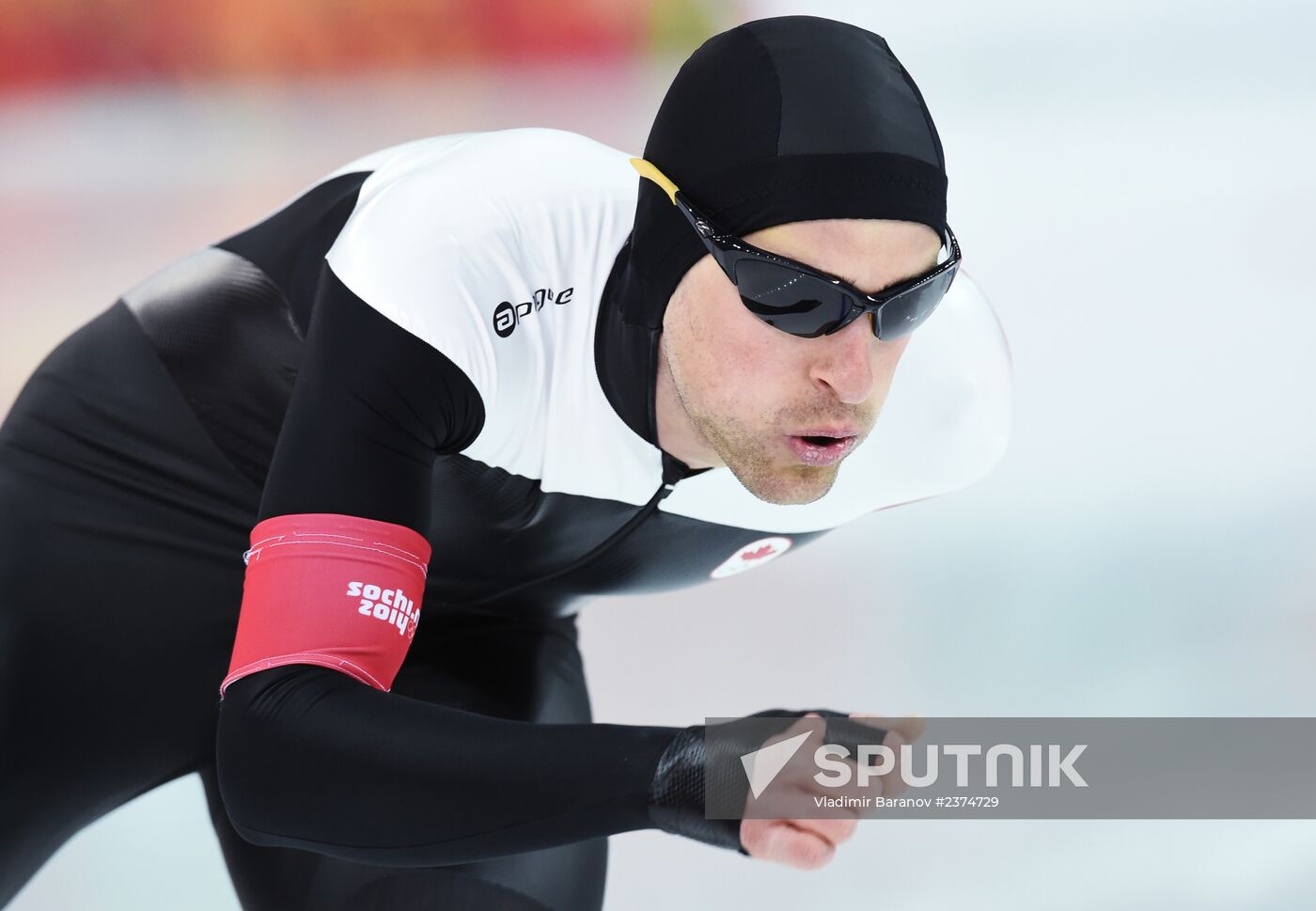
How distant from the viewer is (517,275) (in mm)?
1609

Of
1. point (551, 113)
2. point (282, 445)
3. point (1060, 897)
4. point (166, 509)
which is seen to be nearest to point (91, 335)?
point (166, 509)

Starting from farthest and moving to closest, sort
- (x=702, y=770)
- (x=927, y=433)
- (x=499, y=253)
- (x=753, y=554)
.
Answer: (x=753, y=554) → (x=927, y=433) → (x=499, y=253) → (x=702, y=770)

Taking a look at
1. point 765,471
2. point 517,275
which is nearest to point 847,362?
point 765,471

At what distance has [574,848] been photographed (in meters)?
1.87

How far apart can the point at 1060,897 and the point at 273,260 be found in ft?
5.35

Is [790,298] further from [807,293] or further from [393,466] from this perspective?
[393,466]

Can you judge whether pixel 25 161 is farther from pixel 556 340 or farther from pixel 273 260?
pixel 556 340

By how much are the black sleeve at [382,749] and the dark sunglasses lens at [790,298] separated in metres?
0.38

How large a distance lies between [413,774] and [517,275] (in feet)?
2.05

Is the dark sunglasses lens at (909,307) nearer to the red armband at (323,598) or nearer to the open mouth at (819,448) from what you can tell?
the open mouth at (819,448)

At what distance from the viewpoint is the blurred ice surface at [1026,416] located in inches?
93.8

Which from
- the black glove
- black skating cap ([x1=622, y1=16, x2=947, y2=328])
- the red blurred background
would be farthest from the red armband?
the red blurred background

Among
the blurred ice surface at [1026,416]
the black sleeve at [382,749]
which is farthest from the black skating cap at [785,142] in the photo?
the blurred ice surface at [1026,416]

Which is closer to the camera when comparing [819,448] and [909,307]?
[909,307]
